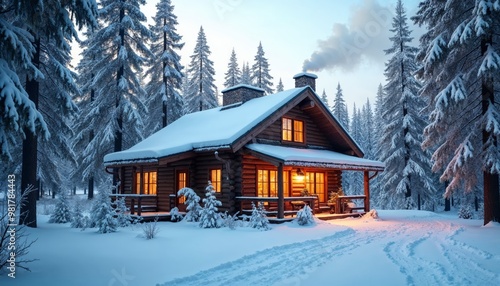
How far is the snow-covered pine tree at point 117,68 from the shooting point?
2494cm

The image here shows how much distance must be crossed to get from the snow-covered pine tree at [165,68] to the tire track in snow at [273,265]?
23087mm

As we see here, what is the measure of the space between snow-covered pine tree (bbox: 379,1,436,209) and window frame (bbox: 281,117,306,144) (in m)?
11.6

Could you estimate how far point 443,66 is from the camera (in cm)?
1692

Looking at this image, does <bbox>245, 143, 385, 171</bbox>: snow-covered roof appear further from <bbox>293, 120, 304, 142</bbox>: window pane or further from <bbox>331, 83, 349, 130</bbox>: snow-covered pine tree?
<bbox>331, 83, 349, 130</bbox>: snow-covered pine tree

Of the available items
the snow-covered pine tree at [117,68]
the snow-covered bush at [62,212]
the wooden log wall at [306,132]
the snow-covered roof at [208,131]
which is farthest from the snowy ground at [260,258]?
the snow-covered pine tree at [117,68]

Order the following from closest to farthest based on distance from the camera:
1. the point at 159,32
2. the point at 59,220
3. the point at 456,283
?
1. the point at 456,283
2. the point at 59,220
3. the point at 159,32

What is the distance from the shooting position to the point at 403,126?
95.1 ft

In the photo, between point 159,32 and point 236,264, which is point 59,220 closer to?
point 236,264

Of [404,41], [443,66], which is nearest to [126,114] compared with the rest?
[443,66]

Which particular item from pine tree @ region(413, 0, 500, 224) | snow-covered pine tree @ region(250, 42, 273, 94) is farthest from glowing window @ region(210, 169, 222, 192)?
snow-covered pine tree @ region(250, 42, 273, 94)

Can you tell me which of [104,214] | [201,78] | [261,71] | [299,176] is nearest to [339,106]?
[261,71]

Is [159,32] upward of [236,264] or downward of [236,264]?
upward

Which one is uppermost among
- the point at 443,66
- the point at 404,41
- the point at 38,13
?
the point at 404,41

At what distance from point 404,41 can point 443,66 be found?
14487 mm
